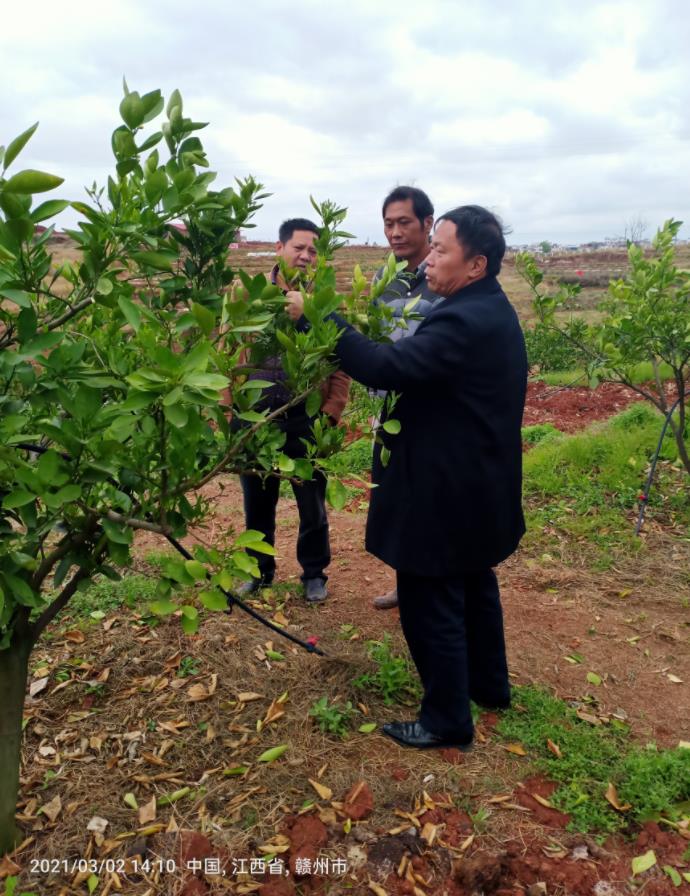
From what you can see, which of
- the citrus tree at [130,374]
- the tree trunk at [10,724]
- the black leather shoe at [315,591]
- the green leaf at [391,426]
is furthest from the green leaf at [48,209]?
the black leather shoe at [315,591]

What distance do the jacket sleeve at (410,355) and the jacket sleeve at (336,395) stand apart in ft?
3.95

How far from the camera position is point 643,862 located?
2.08 meters

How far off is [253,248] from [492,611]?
92.3 feet

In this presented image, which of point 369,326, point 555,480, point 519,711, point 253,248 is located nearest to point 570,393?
point 555,480

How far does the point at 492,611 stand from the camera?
272 centimetres

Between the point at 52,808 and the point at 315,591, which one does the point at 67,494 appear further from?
the point at 315,591

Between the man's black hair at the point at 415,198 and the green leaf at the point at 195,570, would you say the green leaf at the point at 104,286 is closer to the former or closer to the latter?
the green leaf at the point at 195,570

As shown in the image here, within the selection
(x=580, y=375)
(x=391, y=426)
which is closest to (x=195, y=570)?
(x=391, y=426)

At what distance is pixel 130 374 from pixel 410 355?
1.05m

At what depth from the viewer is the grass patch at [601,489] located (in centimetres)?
475

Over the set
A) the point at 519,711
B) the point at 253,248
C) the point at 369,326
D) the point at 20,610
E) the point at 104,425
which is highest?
the point at 253,248

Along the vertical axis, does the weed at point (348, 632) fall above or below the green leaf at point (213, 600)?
below

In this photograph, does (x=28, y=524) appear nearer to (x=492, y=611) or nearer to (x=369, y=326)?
(x=369, y=326)

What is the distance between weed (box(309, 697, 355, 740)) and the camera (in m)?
2.62
